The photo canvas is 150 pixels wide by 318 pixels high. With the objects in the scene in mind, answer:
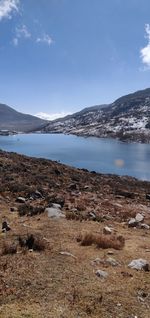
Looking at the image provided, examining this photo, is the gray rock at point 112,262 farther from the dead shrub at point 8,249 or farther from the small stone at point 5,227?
the small stone at point 5,227

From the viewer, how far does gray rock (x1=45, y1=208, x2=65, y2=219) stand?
69.5 feet

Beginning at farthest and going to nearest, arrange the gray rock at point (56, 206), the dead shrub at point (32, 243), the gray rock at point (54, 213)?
the gray rock at point (56, 206) → the gray rock at point (54, 213) → the dead shrub at point (32, 243)

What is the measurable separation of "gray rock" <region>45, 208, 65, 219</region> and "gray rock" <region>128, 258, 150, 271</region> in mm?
7452

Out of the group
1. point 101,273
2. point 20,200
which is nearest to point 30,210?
point 20,200

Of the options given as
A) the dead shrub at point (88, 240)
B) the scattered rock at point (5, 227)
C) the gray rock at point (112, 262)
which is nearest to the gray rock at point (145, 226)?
the dead shrub at point (88, 240)

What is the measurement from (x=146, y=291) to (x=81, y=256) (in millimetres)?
3647

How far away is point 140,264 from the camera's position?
14055 mm

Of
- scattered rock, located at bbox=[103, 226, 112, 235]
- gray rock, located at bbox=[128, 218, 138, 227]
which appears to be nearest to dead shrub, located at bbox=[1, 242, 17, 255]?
scattered rock, located at bbox=[103, 226, 112, 235]

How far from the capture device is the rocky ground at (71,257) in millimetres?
10477

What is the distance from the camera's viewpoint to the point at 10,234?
666 inches

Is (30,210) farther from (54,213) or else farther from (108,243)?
(108,243)

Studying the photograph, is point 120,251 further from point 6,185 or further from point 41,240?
point 6,185

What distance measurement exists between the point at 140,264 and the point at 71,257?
2.68m

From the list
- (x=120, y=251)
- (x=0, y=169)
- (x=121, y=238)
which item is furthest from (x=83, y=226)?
(x=0, y=169)
